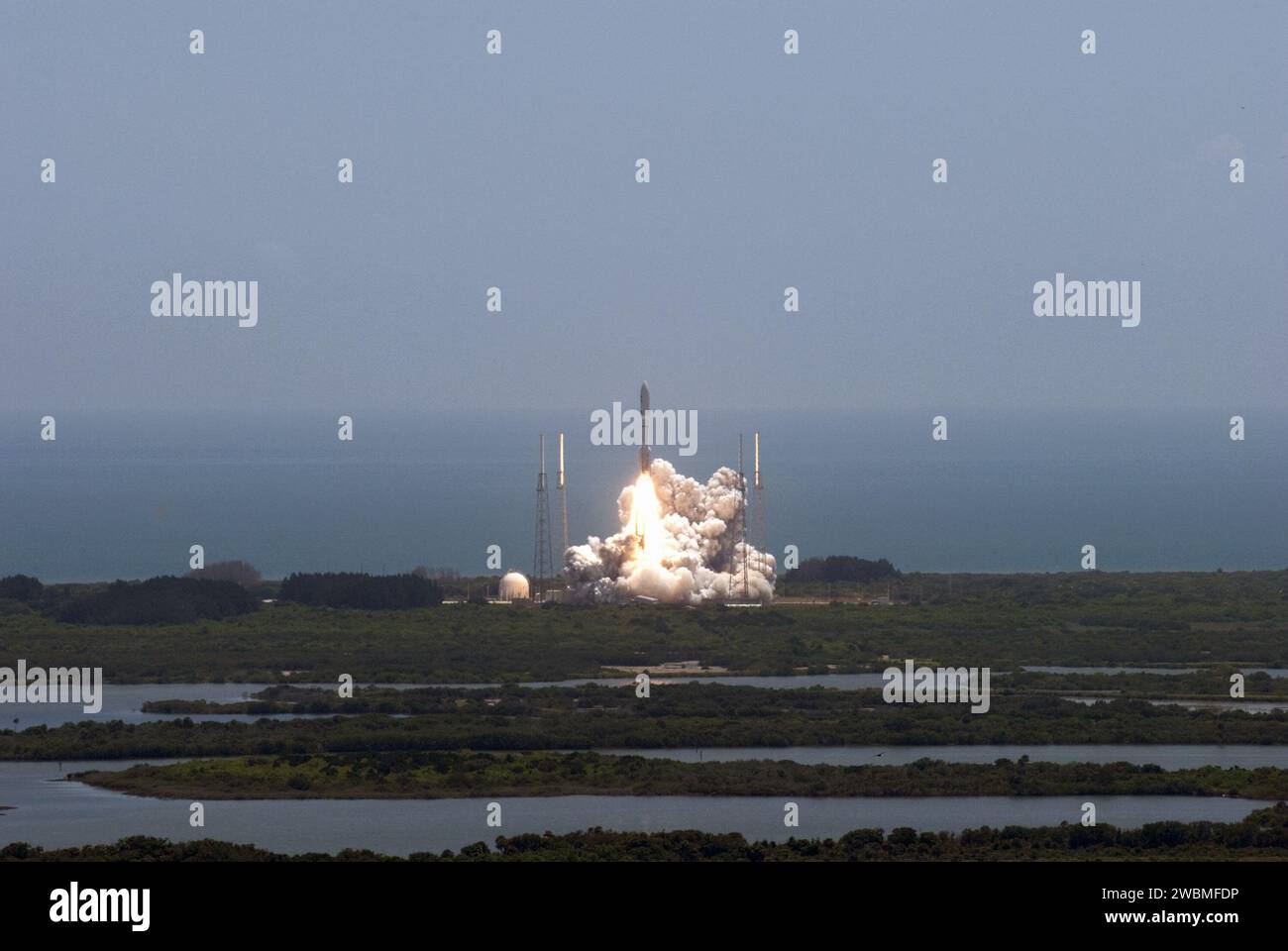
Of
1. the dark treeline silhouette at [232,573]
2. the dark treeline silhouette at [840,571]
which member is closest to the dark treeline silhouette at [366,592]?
the dark treeline silhouette at [232,573]

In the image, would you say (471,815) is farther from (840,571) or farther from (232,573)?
(232,573)

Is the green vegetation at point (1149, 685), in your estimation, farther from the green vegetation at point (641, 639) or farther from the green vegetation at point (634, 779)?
the green vegetation at point (634, 779)

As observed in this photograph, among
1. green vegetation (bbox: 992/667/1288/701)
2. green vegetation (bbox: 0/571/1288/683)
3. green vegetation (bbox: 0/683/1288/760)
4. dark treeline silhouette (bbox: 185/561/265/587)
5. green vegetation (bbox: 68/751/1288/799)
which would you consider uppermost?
dark treeline silhouette (bbox: 185/561/265/587)

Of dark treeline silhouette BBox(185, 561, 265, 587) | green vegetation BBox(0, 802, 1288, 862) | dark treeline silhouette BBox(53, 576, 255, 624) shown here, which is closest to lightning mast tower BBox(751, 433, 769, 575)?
dark treeline silhouette BBox(53, 576, 255, 624)

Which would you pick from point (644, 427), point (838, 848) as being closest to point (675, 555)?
point (644, 427)

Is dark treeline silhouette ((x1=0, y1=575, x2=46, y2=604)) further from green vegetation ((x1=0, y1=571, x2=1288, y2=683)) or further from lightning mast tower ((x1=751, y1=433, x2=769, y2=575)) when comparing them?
lightning mast tower ((x1=751, y1=433, x2=769, y2=575))

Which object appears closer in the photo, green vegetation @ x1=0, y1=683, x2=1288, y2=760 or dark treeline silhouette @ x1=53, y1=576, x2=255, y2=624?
green vegetation @ x1=0, y1=683, x2=1288, y2=760
